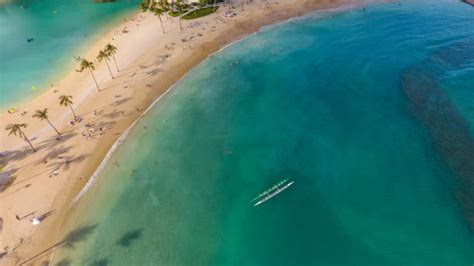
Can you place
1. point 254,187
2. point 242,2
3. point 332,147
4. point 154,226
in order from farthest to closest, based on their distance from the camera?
point 242,2 → point 332,147 → point 254,187 → point 154,226

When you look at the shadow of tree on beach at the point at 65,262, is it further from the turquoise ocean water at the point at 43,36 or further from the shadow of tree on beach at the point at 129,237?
the turquoise ocean water at the point at 43,36

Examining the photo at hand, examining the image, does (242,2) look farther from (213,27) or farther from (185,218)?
(185,218)

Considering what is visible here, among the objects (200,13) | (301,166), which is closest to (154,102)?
(301,166)

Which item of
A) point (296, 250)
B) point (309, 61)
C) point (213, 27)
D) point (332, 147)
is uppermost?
point (213, 27)

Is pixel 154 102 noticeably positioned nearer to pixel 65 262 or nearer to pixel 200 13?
pixel 65 262

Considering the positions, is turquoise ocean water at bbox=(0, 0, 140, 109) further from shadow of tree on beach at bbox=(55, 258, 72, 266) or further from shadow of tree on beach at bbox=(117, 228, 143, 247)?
shadow of tree on beach at bbox=(117, 228, 143, 247)

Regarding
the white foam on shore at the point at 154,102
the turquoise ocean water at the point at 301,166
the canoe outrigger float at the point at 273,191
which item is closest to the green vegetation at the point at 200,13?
the white foam on shore at the point at 154,102

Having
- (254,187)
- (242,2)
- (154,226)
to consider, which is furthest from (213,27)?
(154,226)
